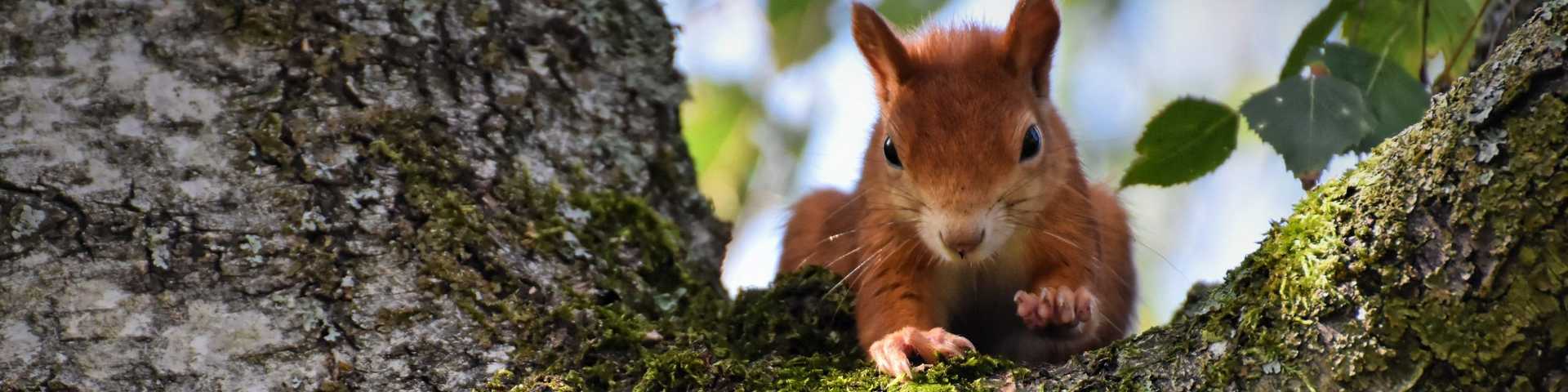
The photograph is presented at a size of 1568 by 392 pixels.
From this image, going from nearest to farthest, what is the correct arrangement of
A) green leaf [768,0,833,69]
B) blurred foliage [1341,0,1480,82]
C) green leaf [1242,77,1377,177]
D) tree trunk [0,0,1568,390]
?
tree trunk [0,0,1568,390], green leaf [1242,77,1377,177], blurred foliage [1341,0,1480,82], green leaf [768,0,833,69]

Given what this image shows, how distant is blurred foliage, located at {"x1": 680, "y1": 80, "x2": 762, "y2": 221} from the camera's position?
335 centimetres

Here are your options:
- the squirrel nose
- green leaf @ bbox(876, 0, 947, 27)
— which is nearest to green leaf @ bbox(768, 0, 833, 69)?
green leaf @ bbox(876, 0, 947, 27)

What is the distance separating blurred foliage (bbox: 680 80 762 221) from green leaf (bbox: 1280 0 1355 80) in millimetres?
1529

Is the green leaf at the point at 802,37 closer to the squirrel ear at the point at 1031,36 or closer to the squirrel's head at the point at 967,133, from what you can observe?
the squirrel's head at the point at 967,133

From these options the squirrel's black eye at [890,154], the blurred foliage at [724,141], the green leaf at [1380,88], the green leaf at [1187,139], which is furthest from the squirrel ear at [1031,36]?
the blurred foliage at [724,141]

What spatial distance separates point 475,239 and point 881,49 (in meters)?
0.87

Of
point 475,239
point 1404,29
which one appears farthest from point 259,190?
point 1404,29

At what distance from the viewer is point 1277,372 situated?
1415 millimetres

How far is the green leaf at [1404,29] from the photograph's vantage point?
87.0 inches

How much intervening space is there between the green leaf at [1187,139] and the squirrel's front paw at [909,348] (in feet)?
1.51

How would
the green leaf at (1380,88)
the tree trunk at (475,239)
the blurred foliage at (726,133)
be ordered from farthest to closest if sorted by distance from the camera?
1. the blurred foliage at (726,133)
2. the green leaf at (1380,88)
3. the tree trunk at (475,239)

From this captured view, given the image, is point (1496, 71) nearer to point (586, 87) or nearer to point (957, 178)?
point (957, 178)

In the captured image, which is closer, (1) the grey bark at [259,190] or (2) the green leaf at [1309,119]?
(1) the grey bark at [259,190]

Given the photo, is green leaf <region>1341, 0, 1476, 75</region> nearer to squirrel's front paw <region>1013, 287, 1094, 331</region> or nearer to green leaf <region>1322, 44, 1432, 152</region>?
green leaf <region>1322, 44, 1432, 152</region>
